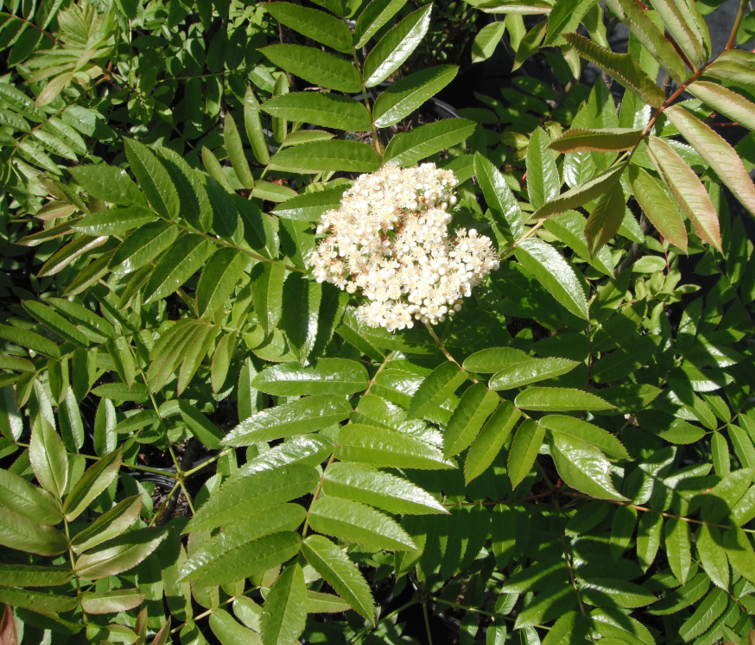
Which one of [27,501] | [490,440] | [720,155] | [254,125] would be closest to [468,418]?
[490,440]

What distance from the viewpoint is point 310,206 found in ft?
4.95

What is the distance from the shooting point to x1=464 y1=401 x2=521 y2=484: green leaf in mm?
1194

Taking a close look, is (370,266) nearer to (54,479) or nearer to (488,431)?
(488,431)

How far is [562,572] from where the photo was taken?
1684 millimetres

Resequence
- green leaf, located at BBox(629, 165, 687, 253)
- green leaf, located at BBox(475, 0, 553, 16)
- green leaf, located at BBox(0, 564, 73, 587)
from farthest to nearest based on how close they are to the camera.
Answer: green leaf, located at BBox(475, 0, 553, 16) < green leaf, located at BBox(0, 564, 73, 587) < green leaf, located at BBox(629, 165, 687, 253)

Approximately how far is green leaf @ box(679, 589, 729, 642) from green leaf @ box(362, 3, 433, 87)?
204 centimetres

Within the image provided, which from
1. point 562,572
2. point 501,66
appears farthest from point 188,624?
point 501,66

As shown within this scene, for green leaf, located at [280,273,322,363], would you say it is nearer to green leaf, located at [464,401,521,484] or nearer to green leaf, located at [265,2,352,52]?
green leaf, located at [464,401,521,484]

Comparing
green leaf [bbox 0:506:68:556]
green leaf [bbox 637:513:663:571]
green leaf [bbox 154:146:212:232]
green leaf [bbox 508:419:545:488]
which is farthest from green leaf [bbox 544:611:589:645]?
green leaf [bbox 154:146:212:232]

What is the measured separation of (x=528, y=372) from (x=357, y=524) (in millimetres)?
578

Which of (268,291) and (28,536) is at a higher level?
(268,291)

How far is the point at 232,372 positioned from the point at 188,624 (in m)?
0.89

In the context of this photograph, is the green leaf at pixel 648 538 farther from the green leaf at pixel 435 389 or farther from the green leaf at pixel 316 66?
the green leaf at pixel 316 66

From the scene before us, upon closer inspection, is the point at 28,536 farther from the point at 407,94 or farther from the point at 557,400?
the point at 407,94
